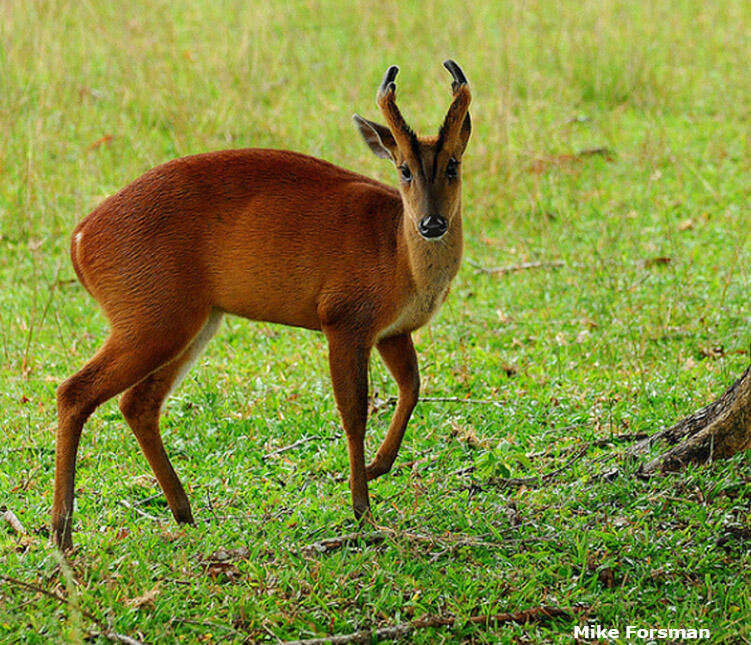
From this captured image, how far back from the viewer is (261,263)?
4211 mm

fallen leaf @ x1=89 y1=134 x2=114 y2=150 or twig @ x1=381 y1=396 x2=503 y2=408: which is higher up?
fallen leaf @ x1=89 y1=134 x2=114 y2=150

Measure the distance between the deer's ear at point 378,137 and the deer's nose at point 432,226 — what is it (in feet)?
1.47

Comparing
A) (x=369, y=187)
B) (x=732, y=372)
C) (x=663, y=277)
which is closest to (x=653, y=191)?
(x=663, y=277)

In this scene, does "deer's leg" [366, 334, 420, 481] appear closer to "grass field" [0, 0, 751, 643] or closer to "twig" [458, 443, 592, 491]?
"grass field" [0, 0, 751, 643]

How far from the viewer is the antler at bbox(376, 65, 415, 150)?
3.96 metres

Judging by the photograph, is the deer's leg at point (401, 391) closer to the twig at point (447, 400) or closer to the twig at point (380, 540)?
the twig at point (380, 540)

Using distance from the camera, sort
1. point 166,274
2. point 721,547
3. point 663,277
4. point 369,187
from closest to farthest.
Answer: point 721,547 → point 166,274 → point 369,187 → point 663,277

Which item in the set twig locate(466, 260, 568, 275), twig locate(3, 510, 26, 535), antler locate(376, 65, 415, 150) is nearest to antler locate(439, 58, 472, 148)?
antler locate(376, 65, 415, 150)

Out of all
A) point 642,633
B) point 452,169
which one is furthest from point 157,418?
point 642,633

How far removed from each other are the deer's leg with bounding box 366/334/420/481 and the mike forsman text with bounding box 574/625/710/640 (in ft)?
4.19

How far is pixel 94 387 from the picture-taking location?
4.00 m

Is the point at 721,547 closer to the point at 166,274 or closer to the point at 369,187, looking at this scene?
the point at 369,187

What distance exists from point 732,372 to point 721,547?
1.83 metres

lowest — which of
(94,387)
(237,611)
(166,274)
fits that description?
(237,611)
